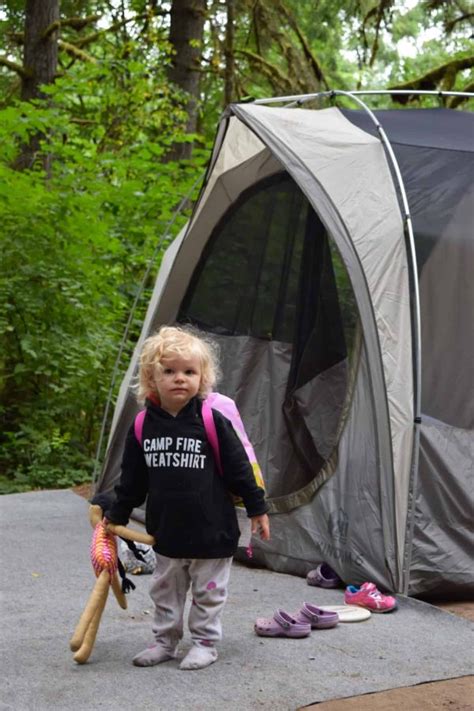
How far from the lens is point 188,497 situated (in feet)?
12.5

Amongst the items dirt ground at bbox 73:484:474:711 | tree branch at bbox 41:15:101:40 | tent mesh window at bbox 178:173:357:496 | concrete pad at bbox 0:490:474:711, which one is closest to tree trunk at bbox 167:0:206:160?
tree branch at bbox 41:15:101:40

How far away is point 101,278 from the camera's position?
9031 mm

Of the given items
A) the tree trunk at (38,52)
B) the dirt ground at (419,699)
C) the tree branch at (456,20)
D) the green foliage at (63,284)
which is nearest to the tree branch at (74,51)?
the tree trunk at (38,52)

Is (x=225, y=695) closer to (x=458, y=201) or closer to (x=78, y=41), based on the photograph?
(x=458, y=201)

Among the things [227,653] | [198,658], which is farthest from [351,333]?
[198,658]

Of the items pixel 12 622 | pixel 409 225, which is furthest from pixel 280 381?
pixel 12 622

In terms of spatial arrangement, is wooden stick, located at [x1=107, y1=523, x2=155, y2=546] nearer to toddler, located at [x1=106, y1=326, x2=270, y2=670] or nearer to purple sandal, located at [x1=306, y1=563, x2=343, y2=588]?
toddler, located at [x1=106, y1=326, x2=270, y2=670]

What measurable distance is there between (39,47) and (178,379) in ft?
26.5

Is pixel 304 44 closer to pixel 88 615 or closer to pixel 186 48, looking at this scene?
pixel 186 48

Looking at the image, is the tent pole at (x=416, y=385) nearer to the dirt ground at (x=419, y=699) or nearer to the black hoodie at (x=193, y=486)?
the dirt ground at (x=419, y=699)

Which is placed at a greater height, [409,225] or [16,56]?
[16,56]

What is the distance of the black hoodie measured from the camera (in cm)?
381

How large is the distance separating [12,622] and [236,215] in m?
2.98

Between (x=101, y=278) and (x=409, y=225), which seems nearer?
(x=409, y=225)
